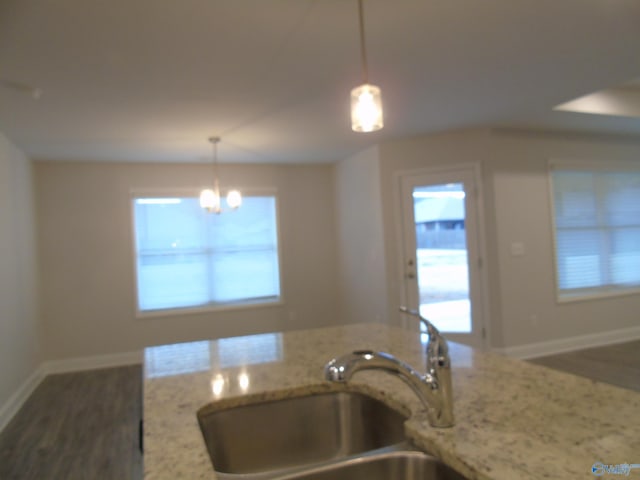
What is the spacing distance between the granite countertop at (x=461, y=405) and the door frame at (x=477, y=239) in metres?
3.03

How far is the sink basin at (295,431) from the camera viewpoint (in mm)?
1250

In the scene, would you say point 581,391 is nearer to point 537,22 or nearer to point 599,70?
point 537,22

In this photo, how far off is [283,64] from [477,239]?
289 cm

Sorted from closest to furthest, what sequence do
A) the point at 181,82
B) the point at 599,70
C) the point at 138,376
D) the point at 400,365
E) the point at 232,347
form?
the point at 400,365
the point at 232,347
the point at 181,82
the point at 599,70
the point at 138,376

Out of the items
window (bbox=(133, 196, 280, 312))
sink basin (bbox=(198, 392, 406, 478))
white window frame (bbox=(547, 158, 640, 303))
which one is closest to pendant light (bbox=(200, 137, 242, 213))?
window (bbox=(133, 196, 280, 312))

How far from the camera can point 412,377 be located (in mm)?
964

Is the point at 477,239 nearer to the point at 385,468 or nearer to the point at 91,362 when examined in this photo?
the point at 385,468

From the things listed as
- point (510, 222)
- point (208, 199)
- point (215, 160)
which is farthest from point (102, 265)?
point (510, 222)

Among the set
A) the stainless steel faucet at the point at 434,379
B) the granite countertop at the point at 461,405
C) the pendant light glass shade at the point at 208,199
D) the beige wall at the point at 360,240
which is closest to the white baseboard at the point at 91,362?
the pendant light glass shade at the point at 208,199

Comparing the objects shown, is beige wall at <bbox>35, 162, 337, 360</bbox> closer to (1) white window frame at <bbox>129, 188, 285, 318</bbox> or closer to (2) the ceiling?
(1) white window frame at <bbox>129, 188, 285, 318</bbox>

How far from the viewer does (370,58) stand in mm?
2656

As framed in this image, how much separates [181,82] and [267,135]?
155 centimetres

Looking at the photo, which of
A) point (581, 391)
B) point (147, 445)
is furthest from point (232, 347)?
point (581, 391)

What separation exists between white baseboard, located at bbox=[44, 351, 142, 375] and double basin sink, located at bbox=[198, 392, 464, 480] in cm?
451
